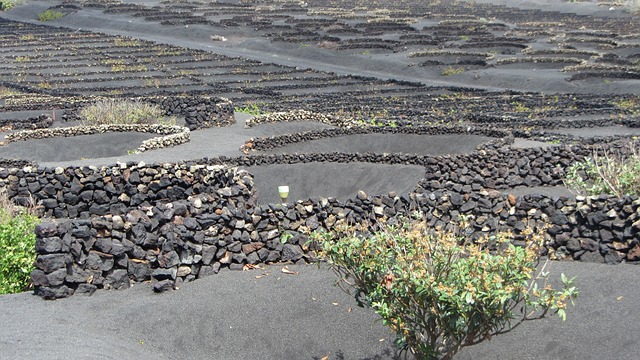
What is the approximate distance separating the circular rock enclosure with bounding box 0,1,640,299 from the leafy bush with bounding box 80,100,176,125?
65.3 inches

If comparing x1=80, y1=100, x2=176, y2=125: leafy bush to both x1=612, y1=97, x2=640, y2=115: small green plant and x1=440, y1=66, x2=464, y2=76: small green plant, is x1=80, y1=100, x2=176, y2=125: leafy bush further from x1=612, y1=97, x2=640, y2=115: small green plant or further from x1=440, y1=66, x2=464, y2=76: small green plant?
x1=440, y1=66, x2=464, y2=76: small green plant

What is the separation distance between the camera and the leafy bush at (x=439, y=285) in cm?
973

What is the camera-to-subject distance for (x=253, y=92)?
5891cm

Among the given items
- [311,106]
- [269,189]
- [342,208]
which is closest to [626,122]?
[311,106]

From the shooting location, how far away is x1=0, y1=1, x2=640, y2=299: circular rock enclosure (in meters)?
14.4

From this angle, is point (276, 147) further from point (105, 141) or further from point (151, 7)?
point (151, 7)

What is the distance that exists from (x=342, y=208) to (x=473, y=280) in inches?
228

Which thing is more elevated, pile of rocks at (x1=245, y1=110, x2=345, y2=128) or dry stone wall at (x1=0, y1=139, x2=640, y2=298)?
dry stone wall at (x1=0, y1=139, x2=640, y2=298)

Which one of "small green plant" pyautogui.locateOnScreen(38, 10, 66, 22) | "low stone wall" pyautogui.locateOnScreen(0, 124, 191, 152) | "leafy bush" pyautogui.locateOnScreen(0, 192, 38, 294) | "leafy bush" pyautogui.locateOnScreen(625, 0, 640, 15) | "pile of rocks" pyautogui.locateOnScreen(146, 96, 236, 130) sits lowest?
"small green plant" pyautogui.locateOnScreen(38, 10, 66, 22)

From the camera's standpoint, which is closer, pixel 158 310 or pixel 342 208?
pixel 158 310

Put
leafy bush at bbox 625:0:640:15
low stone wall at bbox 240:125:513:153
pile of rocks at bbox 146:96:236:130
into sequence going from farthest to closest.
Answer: leafy bush at bbox 625:0:640:15
pile of rocks at bbox 146:96:236:130
low stone wall at bbox 240:125:513:153

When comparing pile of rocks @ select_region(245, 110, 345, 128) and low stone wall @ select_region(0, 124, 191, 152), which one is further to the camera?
pile of rocks @ select_region(245, 110, 345, 128)

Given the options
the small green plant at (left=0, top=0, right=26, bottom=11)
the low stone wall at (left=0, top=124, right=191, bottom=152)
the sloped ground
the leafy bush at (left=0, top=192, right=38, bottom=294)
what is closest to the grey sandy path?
the sloped ground

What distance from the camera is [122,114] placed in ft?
127
